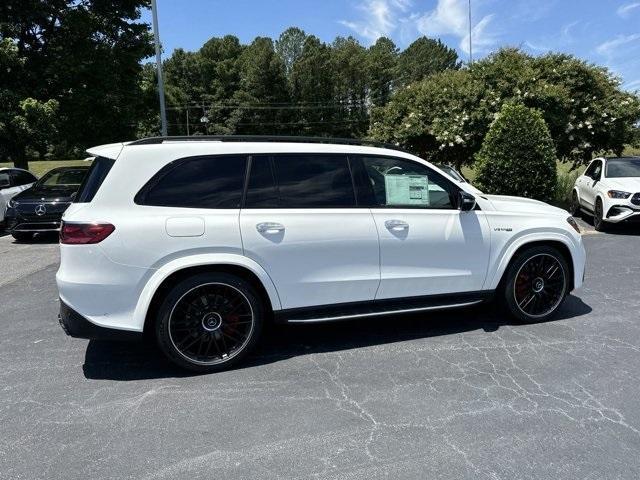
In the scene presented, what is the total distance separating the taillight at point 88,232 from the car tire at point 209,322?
2.10ft

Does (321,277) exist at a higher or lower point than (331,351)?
higher

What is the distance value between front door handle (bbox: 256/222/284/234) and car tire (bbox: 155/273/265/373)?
43 centimetres

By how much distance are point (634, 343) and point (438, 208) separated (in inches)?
82.1

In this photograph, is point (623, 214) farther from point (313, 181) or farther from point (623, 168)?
point (313, 181)

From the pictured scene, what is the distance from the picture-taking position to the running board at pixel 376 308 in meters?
4.14

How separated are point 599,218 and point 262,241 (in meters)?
9.27

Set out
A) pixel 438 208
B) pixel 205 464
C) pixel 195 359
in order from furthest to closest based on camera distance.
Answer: pixel 438 208 → pixel 195 359 → pixel 205 464

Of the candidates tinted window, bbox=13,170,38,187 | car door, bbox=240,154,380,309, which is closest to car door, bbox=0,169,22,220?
tinted window, bbox=13,170,38,187

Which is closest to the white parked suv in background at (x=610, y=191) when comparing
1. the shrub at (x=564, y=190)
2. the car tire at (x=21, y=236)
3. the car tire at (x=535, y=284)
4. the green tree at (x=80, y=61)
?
the shrub at (x=564, y=190)

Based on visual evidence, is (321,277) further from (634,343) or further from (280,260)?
(634,343)

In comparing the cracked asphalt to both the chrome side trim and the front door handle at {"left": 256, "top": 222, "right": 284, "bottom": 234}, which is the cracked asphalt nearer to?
the chrome side trim

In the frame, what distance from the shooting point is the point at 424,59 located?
231ft

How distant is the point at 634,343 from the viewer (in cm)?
444

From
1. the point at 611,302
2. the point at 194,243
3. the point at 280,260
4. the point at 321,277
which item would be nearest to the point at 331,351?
the point at 321,277
